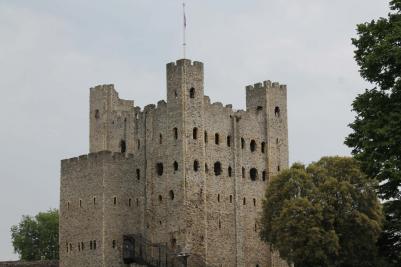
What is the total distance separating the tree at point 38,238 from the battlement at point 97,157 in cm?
2613

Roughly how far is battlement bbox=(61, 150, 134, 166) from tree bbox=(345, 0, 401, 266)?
33.5m

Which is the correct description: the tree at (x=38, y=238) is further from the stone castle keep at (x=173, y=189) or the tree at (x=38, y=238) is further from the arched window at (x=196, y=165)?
the arched window at (x=196, y=165)

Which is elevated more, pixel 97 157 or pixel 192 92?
pixel 192 92

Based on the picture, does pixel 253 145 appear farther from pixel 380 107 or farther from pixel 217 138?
pixel 380 107

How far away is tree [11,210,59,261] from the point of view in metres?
95.1

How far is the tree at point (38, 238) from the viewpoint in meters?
95.1

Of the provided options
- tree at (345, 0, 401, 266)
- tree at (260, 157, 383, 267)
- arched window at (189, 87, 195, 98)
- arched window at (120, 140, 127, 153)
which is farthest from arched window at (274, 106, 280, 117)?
tree at (345, 0, 401, 266)

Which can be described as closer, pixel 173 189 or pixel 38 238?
pixel 173 189

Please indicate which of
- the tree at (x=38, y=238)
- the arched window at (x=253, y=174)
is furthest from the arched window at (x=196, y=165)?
the tree at (x=38, y=238)

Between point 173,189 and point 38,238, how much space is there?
3123 centimetres

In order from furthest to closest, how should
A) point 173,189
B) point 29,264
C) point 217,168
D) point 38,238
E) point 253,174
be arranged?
point 38,238 → point 29,264 → point 253,174 → point 217,168 → point 173,189

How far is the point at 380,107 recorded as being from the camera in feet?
117

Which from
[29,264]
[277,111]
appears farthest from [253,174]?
[29,264]

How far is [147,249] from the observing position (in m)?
70.1
